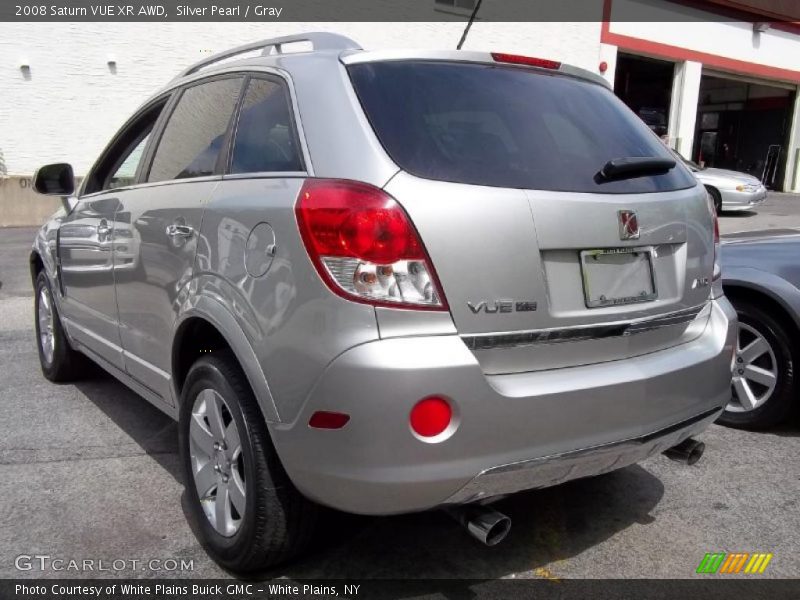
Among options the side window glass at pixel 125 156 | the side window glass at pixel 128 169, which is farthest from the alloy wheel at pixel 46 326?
the side window glass at pixel 128 169

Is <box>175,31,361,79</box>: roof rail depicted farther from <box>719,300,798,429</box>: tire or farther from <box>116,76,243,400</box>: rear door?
<box>719,300,798,429</box>: tire

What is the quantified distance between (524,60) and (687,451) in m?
1.62

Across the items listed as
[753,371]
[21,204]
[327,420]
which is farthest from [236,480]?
[21,204]

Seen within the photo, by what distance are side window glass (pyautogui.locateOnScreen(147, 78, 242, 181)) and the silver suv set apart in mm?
22

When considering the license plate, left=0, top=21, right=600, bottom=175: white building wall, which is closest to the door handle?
the license plate

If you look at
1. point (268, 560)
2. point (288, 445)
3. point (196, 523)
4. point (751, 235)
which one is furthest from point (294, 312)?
point (751, 235)

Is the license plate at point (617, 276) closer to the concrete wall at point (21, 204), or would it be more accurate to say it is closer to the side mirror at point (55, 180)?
the side mirror at point (55, 180)

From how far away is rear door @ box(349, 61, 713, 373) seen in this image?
2.08 m

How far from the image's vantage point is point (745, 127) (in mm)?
26109

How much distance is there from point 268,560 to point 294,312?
36.3 inches

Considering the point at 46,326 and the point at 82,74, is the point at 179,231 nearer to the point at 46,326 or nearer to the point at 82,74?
the point at 46,326

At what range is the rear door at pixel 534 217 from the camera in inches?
81.7

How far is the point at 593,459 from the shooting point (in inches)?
89.5

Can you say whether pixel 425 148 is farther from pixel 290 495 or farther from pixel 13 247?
pixel 13 247
